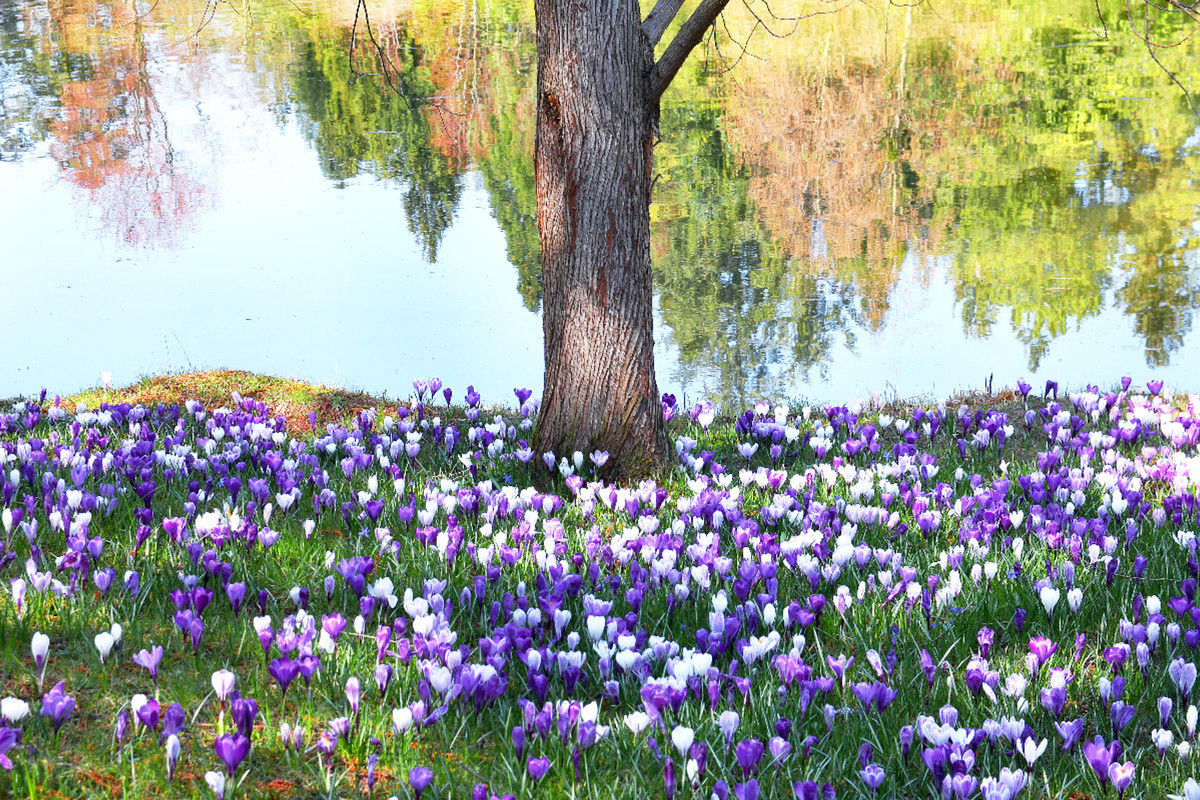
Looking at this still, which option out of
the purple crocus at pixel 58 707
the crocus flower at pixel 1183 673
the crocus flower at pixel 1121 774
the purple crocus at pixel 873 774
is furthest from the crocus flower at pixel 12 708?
the crocus flower at pixel 1183 673

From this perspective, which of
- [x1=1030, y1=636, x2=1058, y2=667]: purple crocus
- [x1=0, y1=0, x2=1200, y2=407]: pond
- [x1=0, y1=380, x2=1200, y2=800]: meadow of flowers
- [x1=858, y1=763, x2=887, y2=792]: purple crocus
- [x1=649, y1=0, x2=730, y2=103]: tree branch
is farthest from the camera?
[x1=0, y1=0, x2=1200, y2=407]: pond

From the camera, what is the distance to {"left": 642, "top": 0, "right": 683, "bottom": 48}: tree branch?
21.4 feet

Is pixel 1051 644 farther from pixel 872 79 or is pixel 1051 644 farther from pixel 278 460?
pixel 872 79

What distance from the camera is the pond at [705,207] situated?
40.5 feet

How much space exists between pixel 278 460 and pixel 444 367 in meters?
5.87

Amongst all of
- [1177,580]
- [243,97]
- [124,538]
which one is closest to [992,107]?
[243,97]

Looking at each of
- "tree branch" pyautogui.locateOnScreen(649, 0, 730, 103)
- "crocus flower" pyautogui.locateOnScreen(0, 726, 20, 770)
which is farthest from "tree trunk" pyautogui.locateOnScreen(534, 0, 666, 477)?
"crocus flower" pyautogui.locateOnScreen(0, 726, 20, 770)

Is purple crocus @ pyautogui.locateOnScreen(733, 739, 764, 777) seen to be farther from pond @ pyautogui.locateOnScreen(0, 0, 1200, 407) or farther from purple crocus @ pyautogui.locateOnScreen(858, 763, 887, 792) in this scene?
pond @ pyautogui.locateOnScreen(0, 0, 1200, 407)

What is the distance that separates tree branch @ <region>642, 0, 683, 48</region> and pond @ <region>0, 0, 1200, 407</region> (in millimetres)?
1723

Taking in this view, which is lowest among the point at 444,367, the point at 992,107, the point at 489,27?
the point at 444,367

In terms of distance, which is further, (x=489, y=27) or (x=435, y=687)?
(x=489, y=27)

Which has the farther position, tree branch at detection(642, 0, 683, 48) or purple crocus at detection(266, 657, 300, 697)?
tree branch at detection(642, 0, 683, 48)

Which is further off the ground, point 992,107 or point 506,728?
point 992,107

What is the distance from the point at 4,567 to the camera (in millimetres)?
4469
